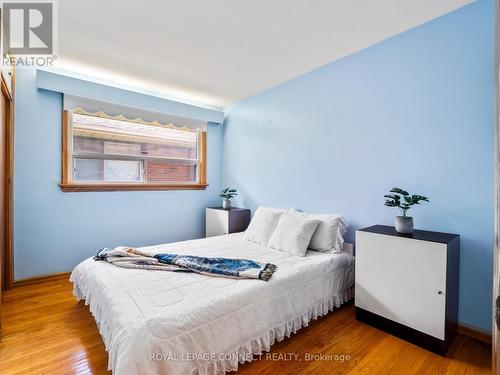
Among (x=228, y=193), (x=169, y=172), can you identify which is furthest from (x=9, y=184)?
(x=228, y=193)

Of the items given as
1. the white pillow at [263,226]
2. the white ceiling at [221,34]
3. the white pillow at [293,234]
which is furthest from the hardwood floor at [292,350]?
the white ceiling at [221,34]

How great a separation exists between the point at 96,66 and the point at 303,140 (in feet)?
8.34

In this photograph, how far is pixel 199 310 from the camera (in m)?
1.43

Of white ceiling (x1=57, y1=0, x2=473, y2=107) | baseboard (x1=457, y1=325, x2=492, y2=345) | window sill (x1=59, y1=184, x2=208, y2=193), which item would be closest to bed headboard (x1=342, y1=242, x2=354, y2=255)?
baseboard (x1=457, y1=325, x2=492, y2=345)

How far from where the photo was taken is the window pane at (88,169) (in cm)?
309

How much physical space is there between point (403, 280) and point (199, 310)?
59.0 inches

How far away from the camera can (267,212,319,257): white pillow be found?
8.00 ft

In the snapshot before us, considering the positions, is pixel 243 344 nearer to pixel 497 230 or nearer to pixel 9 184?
Result: pixel 497 230

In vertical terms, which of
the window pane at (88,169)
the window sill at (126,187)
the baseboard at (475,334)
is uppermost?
the window pane at (88,169)

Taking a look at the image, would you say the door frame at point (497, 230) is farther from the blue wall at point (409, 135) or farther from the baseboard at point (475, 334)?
the baseboard at point (475, 334)

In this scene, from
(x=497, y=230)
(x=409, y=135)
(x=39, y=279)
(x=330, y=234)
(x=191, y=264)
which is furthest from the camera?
(x=39, y=279)

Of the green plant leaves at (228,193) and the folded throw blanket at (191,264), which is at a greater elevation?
the green plant leaves at (228,193)

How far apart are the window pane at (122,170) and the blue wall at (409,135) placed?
197 centimetres

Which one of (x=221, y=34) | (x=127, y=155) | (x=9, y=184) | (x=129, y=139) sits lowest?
(x=9, y=184)
